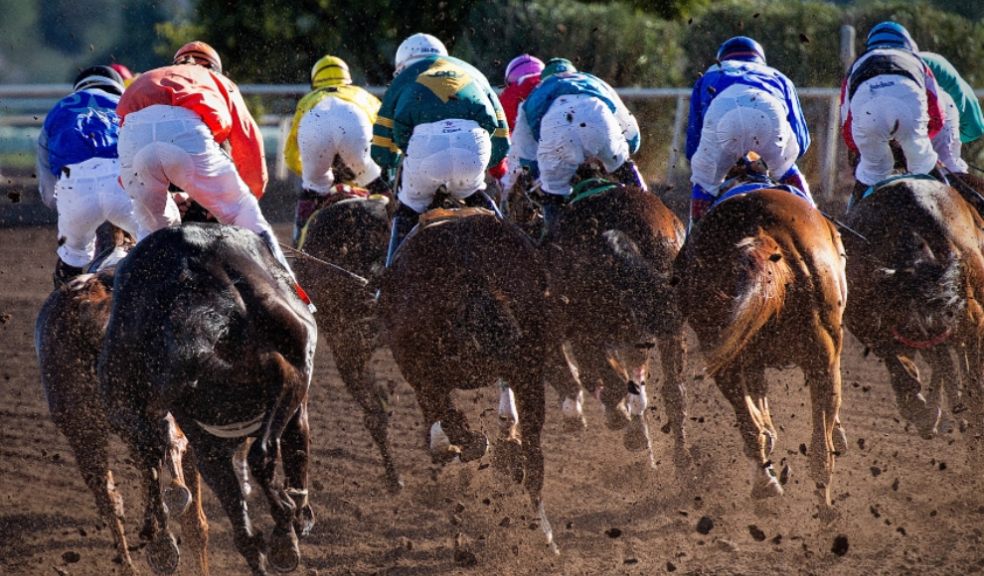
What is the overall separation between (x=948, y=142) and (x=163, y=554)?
421cm

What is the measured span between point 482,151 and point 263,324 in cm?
158

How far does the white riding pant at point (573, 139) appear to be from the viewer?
593cm

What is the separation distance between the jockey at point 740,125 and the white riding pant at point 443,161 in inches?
36.8

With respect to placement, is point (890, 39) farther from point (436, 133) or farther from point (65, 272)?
point (65, 272)

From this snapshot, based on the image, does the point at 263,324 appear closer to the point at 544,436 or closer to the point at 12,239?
the point at 544,436

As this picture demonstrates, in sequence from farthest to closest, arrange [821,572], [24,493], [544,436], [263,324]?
1. [544,436]
2. [24,493]
3. [821,572]
4. [263,324]

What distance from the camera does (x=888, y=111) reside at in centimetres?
581

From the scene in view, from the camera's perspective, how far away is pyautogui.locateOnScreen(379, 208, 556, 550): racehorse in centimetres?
479

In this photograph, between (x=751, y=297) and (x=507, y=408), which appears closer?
(x=751, y=297)

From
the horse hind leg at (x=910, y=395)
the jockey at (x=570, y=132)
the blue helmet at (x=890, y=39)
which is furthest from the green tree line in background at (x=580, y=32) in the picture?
the horse hind leg at (x=910, y=395)

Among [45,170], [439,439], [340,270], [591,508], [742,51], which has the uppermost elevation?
[742,51]

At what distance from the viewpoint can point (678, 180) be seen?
13.8 meters

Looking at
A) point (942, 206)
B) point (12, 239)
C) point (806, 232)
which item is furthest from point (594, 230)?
point (12, 239)

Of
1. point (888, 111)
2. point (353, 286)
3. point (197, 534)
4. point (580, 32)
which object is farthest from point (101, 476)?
point (580, 32)
